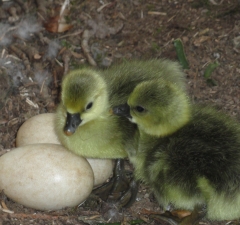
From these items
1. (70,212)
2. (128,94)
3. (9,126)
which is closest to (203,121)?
(128,94)

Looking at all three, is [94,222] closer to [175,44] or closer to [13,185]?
[13,185]

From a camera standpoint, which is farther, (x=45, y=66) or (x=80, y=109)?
(x=45, y=66)

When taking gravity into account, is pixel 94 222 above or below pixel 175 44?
below

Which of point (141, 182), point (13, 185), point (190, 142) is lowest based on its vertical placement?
point (141, 182)

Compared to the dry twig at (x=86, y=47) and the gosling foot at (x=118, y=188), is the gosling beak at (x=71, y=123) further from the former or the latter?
the dry twig at (x=86, y=47)

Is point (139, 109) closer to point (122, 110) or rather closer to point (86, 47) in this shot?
point (122, 110)

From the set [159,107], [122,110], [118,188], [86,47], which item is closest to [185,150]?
[159,107]
